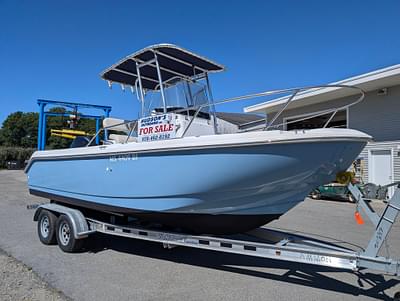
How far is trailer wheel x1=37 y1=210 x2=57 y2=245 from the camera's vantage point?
5387 mm

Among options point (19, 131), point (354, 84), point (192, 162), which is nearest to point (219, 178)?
point (192, 162)

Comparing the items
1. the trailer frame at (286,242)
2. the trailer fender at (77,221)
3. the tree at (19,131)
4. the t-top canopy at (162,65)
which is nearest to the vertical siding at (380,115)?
the t-top canopy at (162,65)

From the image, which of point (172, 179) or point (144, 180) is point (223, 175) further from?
point (144, 180)

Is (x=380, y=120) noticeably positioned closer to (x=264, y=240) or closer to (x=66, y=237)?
(x=264, y=240)

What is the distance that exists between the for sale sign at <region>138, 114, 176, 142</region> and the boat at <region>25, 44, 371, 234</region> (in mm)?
14

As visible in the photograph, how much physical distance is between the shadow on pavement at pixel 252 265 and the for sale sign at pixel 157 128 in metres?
1.73

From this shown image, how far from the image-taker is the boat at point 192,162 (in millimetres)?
3312

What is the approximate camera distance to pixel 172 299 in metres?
3.34

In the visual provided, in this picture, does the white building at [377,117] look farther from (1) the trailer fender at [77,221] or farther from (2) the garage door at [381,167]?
(1) the trailer fender at [77,221]

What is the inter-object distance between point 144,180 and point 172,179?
42 centimetres

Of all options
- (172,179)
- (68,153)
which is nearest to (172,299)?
(172,179)

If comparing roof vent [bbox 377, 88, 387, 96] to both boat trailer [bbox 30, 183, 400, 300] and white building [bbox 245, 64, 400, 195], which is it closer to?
white building [bbox 245, 64, 400, 195]

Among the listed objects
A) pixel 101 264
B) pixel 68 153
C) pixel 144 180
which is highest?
pixel 68 153

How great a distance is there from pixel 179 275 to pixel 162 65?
120 inches
